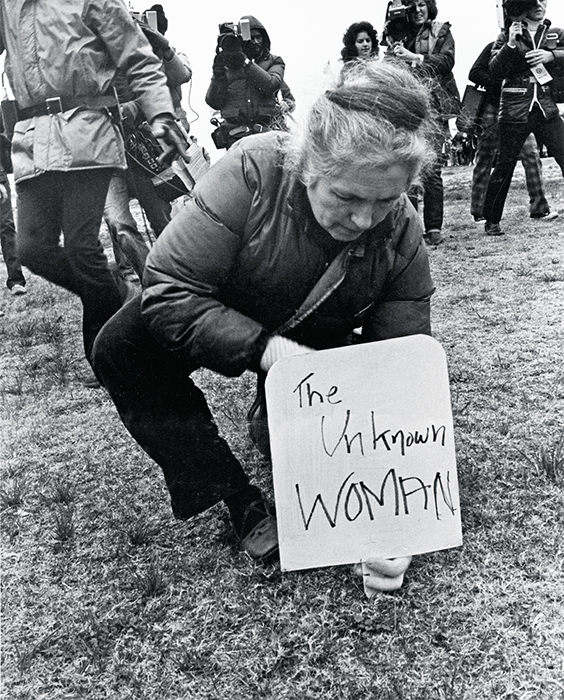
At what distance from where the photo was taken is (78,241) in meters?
2.69

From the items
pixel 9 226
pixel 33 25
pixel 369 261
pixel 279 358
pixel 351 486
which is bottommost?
pixel 9 226

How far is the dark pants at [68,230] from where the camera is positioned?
8.84 ft

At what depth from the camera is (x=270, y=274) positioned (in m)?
1.63

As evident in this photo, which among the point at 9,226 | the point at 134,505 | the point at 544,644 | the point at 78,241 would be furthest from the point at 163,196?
the point at 544,644

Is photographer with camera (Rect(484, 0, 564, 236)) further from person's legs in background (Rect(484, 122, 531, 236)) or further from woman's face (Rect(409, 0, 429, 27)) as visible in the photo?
woman's face (Rect(409, 0, 429, 27))

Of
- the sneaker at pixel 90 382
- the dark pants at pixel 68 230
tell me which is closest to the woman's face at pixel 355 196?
the dark pants at pixel 68 230

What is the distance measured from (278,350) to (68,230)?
4.74 feet

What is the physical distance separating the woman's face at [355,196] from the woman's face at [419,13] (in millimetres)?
4109

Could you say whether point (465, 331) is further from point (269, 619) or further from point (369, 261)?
point (269, 619)

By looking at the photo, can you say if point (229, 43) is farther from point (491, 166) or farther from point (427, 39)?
point (491, 166)

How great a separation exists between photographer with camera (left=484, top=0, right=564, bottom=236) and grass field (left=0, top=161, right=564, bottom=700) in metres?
3.01

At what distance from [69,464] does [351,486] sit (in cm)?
109

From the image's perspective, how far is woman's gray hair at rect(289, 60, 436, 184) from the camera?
54.7 inches

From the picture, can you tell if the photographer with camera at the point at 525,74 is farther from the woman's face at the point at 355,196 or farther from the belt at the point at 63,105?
the woman's face at the point at 355,196
